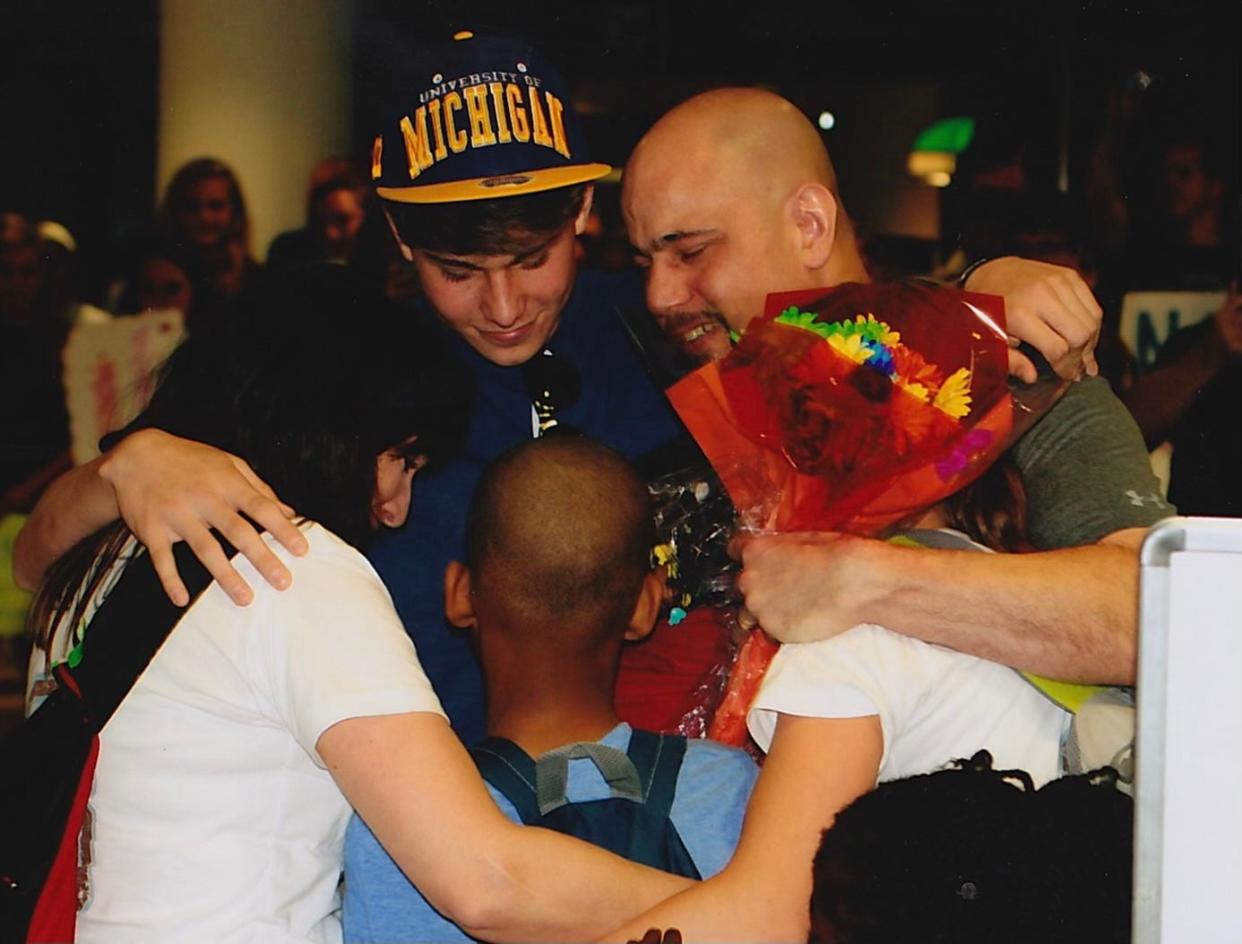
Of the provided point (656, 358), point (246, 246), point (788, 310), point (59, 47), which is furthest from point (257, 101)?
point (788, 310)

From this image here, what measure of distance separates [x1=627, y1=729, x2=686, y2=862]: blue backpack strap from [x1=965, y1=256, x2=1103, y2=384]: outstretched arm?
1.97 ft

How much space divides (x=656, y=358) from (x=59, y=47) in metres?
2.88

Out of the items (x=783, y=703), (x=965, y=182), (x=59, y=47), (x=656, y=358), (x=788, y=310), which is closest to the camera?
(x=783, y=703)

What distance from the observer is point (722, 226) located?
81.2 inches

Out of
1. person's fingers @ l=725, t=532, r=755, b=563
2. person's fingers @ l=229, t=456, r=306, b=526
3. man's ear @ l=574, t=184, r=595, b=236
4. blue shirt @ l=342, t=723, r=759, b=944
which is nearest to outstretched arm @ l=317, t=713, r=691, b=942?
blue shirt @ l=342, t=723, r=759, b=944

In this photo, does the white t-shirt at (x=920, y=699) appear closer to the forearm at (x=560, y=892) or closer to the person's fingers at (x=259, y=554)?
the forearm at (x=560, y=892)

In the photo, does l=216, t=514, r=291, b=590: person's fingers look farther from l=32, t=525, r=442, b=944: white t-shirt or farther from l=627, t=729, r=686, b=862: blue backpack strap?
l=627, t=729, r=686, b=862: blue backpack strap

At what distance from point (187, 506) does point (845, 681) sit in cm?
73

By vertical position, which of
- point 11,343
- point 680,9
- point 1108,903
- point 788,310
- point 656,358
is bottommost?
point 11,343

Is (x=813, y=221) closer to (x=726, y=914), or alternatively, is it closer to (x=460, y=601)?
(x=460, y=601)

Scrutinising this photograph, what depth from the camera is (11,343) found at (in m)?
4.23

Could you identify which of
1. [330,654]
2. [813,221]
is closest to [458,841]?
[330,654]

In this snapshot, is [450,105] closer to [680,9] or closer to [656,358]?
[656,358]

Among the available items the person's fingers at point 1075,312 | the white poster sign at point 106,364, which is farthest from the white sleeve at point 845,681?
the white poster sign at point 106,364
